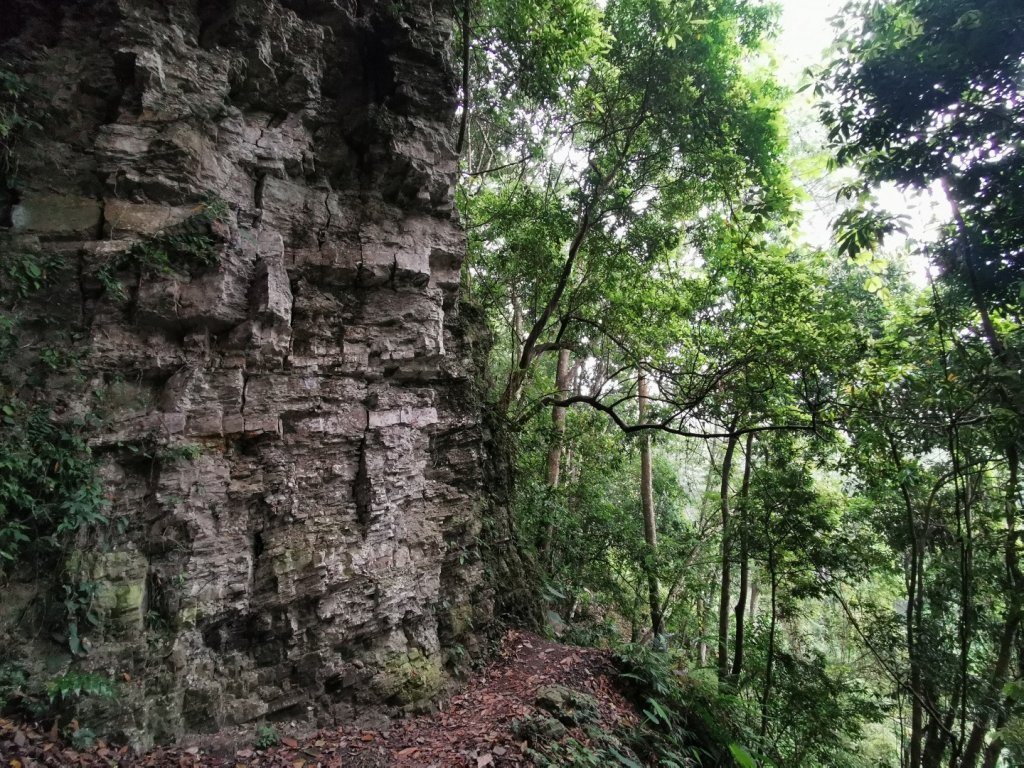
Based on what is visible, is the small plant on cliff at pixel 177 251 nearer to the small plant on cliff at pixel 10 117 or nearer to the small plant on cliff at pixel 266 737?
the small plant on cliff at pixel 10 117

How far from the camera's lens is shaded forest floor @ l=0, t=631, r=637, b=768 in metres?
3.22

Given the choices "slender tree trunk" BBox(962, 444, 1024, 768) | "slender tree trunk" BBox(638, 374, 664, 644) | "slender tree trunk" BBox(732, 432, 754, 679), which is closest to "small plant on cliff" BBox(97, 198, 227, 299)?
"slender tree trunk" BBox(638, 374, 664, 644)

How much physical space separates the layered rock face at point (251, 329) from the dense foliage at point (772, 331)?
8.00 ft

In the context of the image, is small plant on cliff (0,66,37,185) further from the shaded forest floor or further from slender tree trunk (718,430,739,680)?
slender tree trunk (718,430,739,680)

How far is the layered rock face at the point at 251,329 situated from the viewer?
3.89m

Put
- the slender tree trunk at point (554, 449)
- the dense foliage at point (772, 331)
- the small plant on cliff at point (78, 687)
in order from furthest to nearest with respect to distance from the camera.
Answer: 1. the slender tree trunk at point (554, 449)
2. the dense foliage at point (772, 331)
3. the small plant on cliff at point (78, 687)

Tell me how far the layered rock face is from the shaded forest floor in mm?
286

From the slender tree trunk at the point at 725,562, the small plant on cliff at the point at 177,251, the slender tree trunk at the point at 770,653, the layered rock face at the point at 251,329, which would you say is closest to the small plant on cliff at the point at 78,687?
the layered rock face at the point at 251,329

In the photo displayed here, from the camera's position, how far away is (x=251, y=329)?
4.51m

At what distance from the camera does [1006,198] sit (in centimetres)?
427

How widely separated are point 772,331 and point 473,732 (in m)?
6.53

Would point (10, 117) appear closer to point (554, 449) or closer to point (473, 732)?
point (473, 732)

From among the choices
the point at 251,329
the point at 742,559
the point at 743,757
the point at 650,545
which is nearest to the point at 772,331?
the point at 742,559

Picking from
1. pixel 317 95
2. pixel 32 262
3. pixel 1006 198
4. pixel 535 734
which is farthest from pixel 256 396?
pixel 1006 198
